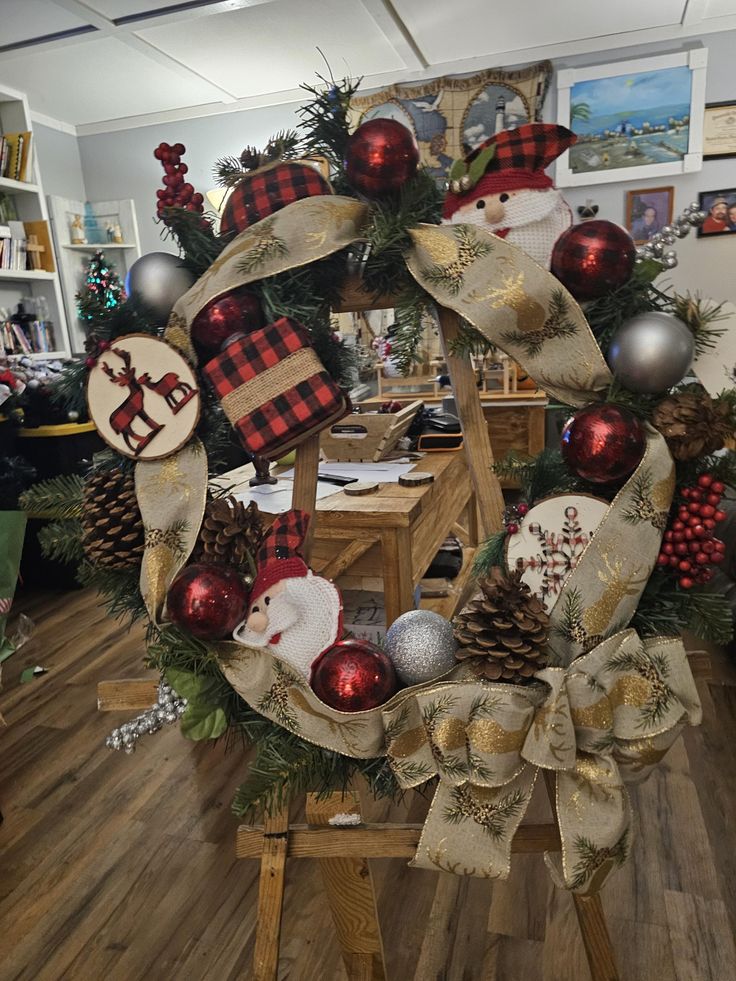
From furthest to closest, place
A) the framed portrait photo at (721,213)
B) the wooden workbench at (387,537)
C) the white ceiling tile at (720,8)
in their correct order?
the framed portrait photo at (721,213)
the white ceiling tile at (720,8)
the wooden workbench at (387,537)

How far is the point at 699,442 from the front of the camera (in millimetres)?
722

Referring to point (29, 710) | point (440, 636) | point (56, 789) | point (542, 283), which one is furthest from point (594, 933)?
point (29, 710)

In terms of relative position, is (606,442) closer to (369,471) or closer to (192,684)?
(192,684)

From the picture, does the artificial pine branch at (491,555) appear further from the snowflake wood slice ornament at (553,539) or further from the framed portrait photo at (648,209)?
the framed portrait photo at (648,209)

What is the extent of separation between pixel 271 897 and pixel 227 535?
1.36ft

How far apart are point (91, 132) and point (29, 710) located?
375 centimetres

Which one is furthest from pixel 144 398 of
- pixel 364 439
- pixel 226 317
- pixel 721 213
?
pixel 721 213

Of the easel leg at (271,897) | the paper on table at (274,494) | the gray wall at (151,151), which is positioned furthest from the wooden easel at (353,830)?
the gray wall at (151,151)

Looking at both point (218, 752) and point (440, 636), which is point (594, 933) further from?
point (218, 752)

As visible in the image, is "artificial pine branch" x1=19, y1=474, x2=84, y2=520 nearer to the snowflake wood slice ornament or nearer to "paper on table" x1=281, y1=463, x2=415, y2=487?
the snowflake wood slice ornament

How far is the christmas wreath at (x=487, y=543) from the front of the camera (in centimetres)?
69

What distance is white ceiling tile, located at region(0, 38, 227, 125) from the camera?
10.3 ft

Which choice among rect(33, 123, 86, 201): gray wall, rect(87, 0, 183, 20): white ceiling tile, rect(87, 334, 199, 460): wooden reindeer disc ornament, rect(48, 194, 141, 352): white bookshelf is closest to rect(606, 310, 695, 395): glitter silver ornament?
rect(87, 334, 199, 460): wooden reindeer disc ornament

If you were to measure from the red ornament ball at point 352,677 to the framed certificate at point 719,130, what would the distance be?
11.7 feet
